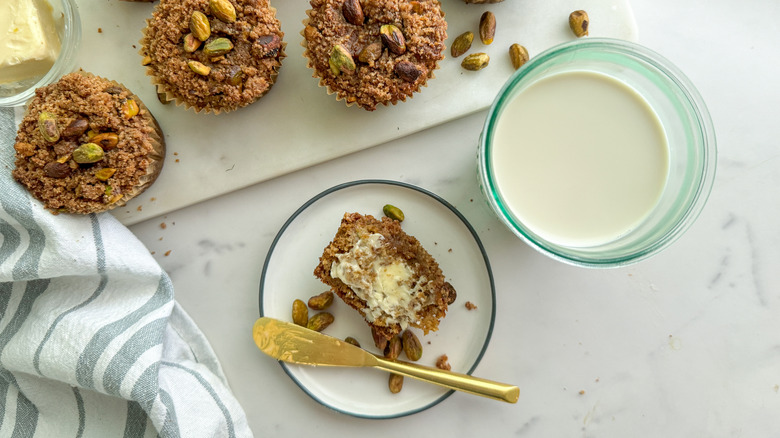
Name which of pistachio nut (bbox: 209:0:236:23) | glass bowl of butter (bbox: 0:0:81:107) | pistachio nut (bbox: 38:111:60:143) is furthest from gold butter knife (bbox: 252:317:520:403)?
glass bowl of butter (bbox: 0:0:81:107)

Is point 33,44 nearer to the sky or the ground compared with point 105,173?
nearer to the sky

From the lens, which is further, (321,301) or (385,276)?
(321,301)

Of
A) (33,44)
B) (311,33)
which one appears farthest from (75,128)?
(311,33)

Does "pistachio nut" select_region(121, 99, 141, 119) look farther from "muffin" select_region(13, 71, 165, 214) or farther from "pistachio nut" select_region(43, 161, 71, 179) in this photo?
"pistachio nut" select_region(43, 161, 71, 179)

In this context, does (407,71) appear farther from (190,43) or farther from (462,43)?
(190,43)

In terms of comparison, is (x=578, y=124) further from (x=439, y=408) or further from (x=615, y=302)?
(x=439, y=408)

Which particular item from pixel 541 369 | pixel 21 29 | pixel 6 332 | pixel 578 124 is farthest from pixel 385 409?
pixel 21 29
